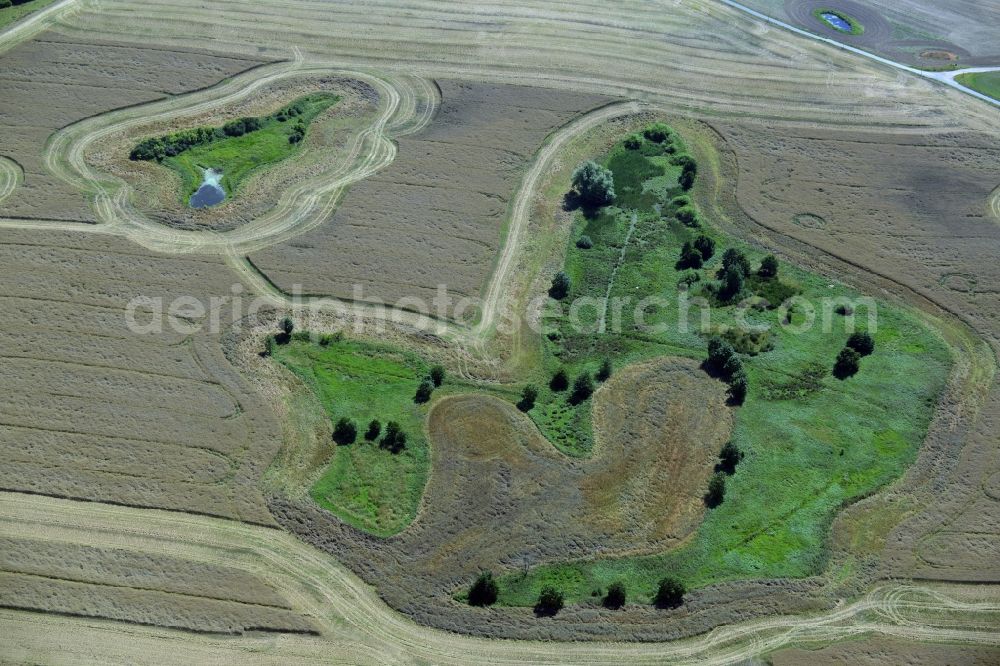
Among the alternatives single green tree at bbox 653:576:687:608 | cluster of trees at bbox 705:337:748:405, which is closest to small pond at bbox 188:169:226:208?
cluster of trees at bbox 705:337:748:405

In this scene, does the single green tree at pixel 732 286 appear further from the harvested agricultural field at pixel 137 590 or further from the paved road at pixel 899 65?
the paved road at pixel 899 65

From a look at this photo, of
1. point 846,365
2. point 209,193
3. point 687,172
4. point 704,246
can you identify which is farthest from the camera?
point 687,172

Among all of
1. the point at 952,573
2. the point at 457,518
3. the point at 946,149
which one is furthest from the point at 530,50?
the point at 952,573

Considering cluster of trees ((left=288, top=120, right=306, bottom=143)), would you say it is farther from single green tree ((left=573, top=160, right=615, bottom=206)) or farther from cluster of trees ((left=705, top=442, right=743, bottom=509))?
cluster of trees ((left=705, top=442, right=743, bottom=509))

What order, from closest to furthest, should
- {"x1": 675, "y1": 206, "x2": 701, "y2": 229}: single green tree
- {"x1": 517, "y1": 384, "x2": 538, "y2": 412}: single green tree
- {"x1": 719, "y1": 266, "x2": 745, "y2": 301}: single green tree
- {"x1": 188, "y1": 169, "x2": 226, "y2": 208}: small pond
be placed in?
{"x1": 517, "y1": 384, "x2": 538, "y2": 412}: single green tree, {"x1": 719, "y1": 266, "x2": 745, "y2": 301}: single green tree, {"x1": 675, "y1": 206, "x2": 701, "y2": 229}: single green tree, {"x1": 188, "y1": 169, "x2": 226, "y2": 208}: small pond

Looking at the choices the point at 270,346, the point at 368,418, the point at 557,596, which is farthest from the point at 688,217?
the point at 557,596

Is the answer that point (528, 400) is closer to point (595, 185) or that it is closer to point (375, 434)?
point (375, 434)

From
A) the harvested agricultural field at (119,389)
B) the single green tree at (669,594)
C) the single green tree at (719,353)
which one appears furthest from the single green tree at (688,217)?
the harvested agricultural field at (119,389)
